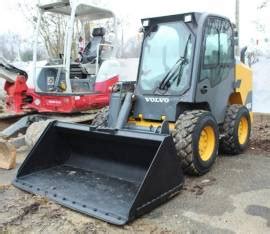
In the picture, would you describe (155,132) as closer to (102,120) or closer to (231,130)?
(102,120)

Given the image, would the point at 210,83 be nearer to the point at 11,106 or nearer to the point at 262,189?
the point at 262,189

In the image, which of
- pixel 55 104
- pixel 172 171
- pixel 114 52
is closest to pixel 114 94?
pixel 172 171

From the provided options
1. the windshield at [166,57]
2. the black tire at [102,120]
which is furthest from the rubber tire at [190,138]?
the black tire at [102,120]

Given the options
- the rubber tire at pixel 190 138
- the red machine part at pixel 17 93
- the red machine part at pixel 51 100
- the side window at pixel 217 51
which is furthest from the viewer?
the red machine part at pixel 17 93

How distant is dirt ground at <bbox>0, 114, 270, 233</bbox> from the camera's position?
3516 millimetres

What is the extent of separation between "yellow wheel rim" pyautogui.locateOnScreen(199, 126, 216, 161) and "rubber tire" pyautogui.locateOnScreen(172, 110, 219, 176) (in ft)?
0.41

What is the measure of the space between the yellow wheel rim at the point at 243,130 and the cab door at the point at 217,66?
469mm

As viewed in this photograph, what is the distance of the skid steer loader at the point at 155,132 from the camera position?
395 cm

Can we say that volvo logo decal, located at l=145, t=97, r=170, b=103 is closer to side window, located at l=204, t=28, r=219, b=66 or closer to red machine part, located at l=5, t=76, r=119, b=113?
side window, located at l=204, t=28, r=219, b=66

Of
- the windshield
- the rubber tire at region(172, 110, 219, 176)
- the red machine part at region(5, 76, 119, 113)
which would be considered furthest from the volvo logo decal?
the red machine part at region(5, 76, 119, 113)

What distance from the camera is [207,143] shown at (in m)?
5.05

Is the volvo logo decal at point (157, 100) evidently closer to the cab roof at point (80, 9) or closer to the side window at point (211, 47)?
the side window at point (211, 47)

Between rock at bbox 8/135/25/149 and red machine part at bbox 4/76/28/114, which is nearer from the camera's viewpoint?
rock at bbox 8/135/25/149

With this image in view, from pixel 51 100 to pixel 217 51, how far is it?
12.0 feet
